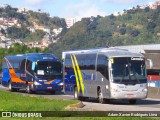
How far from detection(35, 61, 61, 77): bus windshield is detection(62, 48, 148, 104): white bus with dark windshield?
890 centimetres

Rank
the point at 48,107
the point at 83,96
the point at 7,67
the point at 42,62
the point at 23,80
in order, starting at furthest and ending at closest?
1. the point at 7,67
2. the point at 23,80
3. the point at 42,62
4. the point at 83,96
5. the point at 48,107

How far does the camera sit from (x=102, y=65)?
110 feet

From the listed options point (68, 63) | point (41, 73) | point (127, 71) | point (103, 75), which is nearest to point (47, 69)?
point (41, 73)

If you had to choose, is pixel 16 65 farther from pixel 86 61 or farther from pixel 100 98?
pixel 100 98

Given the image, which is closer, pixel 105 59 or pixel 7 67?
pixel 105 59

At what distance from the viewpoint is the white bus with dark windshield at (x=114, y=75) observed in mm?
32375

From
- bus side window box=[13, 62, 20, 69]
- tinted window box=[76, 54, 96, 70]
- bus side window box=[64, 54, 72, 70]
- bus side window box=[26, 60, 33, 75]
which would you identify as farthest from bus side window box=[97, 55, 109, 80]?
bus side window box=[13, 62, 20, 69]

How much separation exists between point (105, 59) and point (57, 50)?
6250 inches

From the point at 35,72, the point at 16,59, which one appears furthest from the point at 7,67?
the point at 35,72

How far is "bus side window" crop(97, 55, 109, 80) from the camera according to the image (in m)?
32.9

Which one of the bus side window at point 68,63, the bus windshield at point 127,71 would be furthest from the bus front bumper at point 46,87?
the bus windshield at point 127,71

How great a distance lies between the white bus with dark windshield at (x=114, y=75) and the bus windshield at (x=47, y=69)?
890 centimetres

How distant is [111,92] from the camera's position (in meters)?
32.4

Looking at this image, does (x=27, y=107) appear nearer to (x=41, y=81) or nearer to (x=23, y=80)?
(x=41, y=81)
